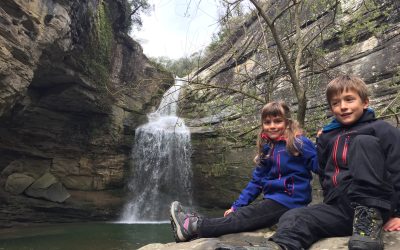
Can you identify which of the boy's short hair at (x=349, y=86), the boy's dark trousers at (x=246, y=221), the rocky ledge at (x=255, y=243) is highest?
the boy's short hair at (x=349, y=86)

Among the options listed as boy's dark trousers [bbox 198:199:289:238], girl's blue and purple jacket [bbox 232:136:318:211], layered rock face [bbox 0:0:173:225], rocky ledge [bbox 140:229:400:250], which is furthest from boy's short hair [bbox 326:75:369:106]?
layered rock face [bbox 0:0:173:225]

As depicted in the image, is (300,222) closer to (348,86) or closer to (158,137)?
(348,86)

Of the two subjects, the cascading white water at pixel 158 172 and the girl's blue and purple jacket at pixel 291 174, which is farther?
the cascading white water at pixel 158 172

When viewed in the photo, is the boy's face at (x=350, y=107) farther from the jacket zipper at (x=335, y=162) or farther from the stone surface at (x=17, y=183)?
the stone surface at (x=17, y=183)

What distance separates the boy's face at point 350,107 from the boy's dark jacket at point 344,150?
0.13ft

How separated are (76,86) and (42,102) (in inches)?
54.0

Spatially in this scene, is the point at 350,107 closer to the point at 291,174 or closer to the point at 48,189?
the point at 291,174

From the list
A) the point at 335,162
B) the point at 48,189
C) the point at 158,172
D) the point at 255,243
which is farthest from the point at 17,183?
the point at 335,162

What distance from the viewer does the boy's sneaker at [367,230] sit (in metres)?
1.78

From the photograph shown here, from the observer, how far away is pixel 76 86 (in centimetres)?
1272

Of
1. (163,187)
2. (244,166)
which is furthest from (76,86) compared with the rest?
(244,166)

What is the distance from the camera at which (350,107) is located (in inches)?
87.5

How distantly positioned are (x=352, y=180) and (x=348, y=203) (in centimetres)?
15

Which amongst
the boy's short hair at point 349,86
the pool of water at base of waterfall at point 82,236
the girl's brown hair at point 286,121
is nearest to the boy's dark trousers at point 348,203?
the boy's short hair at point 349,86
